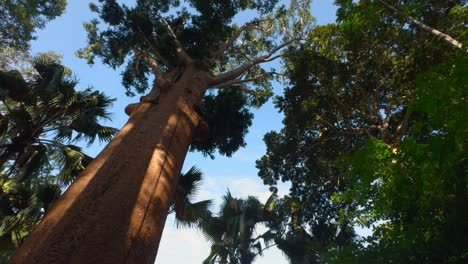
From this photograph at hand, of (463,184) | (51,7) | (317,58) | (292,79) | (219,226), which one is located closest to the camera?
(463,184)

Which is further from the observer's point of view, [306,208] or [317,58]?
[306,208]

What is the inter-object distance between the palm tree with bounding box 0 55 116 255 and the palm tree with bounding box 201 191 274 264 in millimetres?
7649

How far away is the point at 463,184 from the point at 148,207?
17.0 ft

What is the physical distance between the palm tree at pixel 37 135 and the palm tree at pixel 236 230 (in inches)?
301

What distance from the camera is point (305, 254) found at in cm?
1342

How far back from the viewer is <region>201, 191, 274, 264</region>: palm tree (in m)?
14.0

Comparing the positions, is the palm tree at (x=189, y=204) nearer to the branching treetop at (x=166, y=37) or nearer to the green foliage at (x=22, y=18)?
the branching treetop at (x=166, y=37)

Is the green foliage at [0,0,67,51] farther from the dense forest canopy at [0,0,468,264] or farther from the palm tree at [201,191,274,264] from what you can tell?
the palm tree at [201,191,274,264]

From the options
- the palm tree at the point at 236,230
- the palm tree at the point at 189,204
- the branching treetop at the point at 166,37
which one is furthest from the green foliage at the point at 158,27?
the palm tree at the point at 236,230

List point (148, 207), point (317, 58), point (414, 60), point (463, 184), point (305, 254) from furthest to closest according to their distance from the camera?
point (305, 254) < point (317, 58) < point (414, 60) < point (463, 184) < point (148, 207)

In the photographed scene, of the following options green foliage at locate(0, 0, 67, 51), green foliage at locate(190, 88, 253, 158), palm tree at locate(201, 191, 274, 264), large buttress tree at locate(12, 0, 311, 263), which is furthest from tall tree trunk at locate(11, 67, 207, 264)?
green foliage at locate(0, 0, 67, 51)

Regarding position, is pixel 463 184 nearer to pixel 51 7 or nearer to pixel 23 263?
pixel 23 263

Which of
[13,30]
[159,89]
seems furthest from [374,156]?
[13,30]

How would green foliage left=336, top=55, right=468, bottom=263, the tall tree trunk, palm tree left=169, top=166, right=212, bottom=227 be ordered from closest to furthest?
the tall tree trunk → green foliage left=336, top=55, right=468, bottom=263 → palm tree left=169, top=166, right=212, bottom=227
